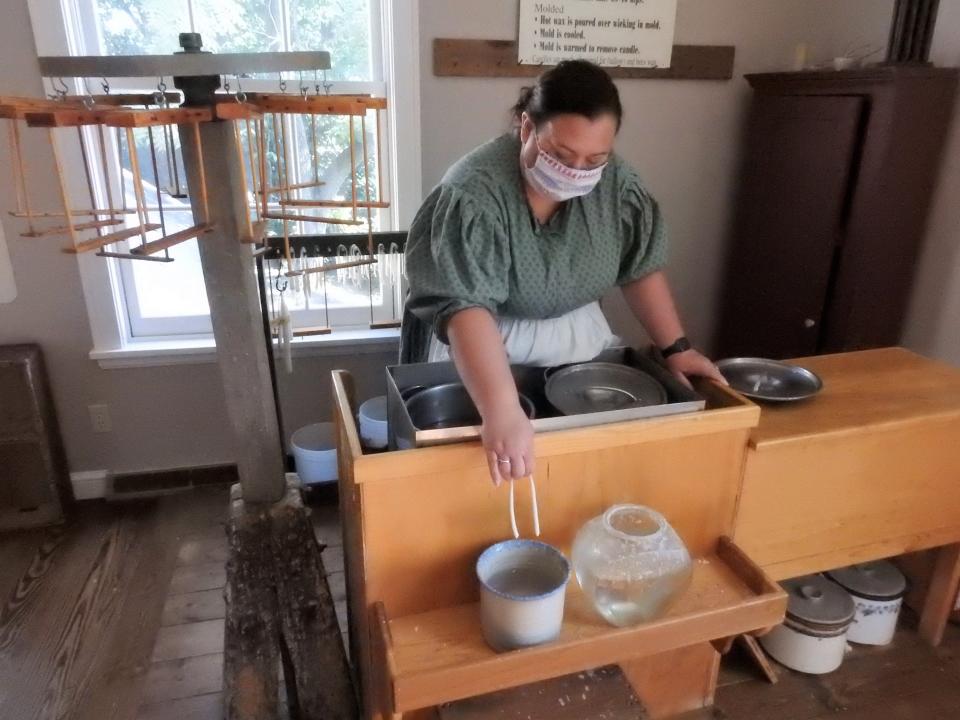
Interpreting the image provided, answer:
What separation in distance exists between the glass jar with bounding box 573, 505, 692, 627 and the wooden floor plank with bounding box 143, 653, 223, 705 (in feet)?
3.41

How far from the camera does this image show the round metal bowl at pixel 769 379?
1371 mm

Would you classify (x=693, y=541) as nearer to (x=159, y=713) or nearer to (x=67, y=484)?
(x=159, y=713)

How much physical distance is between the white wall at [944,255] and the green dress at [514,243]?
3.64 feet

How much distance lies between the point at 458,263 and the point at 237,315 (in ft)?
1.31

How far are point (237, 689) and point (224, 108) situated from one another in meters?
0.97

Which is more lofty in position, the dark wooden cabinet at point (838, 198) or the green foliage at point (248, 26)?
the green foliage at point (248, 26)

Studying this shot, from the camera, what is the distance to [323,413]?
2393 millimetres

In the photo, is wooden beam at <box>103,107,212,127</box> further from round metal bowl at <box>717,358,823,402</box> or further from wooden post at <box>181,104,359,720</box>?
round metal bowl at <box>717,358,823,402</box>

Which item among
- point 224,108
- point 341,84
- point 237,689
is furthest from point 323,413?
point 224,108

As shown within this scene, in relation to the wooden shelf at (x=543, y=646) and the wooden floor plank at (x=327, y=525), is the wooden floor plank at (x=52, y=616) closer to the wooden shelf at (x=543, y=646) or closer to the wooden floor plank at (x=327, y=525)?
the wooden floor plank at (x=327, y=525)

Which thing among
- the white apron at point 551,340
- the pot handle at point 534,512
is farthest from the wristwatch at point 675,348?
the pot handle at point 534,512

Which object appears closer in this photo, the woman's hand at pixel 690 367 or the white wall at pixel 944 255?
the woman's hand at pixel 690 367

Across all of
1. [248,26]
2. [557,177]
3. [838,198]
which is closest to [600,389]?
[557,177]

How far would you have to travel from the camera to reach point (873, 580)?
1.70 meters
